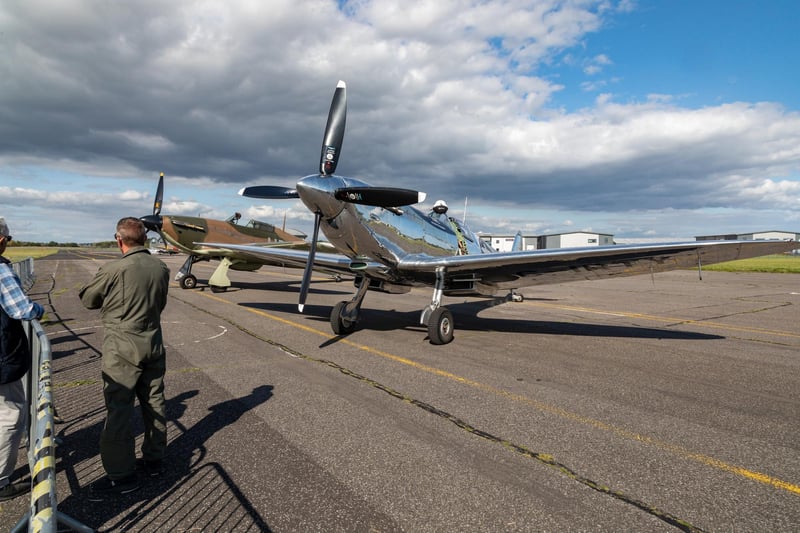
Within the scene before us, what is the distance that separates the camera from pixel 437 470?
3406mm

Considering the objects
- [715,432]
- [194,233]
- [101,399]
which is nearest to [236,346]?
[101,399]

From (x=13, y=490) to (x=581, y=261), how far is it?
8760mm

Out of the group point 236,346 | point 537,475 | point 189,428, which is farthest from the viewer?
point 236,346

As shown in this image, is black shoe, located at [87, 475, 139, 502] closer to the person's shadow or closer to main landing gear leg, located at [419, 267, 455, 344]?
the person's shadow

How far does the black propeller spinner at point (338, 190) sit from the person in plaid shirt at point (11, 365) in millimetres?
4207

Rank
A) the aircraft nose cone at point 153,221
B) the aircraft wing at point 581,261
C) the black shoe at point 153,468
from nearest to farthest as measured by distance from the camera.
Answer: the black shoe at point 153,468 < the aircraft wing at point 581,261 < the aircraft nose cone at point 153,221

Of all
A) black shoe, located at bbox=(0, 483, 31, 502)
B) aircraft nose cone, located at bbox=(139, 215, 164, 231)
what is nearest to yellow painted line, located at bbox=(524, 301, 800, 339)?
black shoe, located at bbox=(0, 483, 31, 502)

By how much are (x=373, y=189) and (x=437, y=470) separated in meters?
5.09

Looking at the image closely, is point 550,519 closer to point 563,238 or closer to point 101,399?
point 101,399

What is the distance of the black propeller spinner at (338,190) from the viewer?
290 inches

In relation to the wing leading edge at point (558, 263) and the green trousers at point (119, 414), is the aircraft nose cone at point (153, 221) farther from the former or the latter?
the green trousers at point (119, 414)

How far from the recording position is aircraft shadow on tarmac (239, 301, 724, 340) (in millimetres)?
9695

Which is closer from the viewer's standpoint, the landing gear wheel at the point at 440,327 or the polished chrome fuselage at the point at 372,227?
the polished chrome fuselage at the point at 372,227

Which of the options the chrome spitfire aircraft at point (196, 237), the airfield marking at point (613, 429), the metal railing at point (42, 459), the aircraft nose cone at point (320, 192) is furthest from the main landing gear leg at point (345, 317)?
the chrome spitfire aircraft at point (196, 237)
